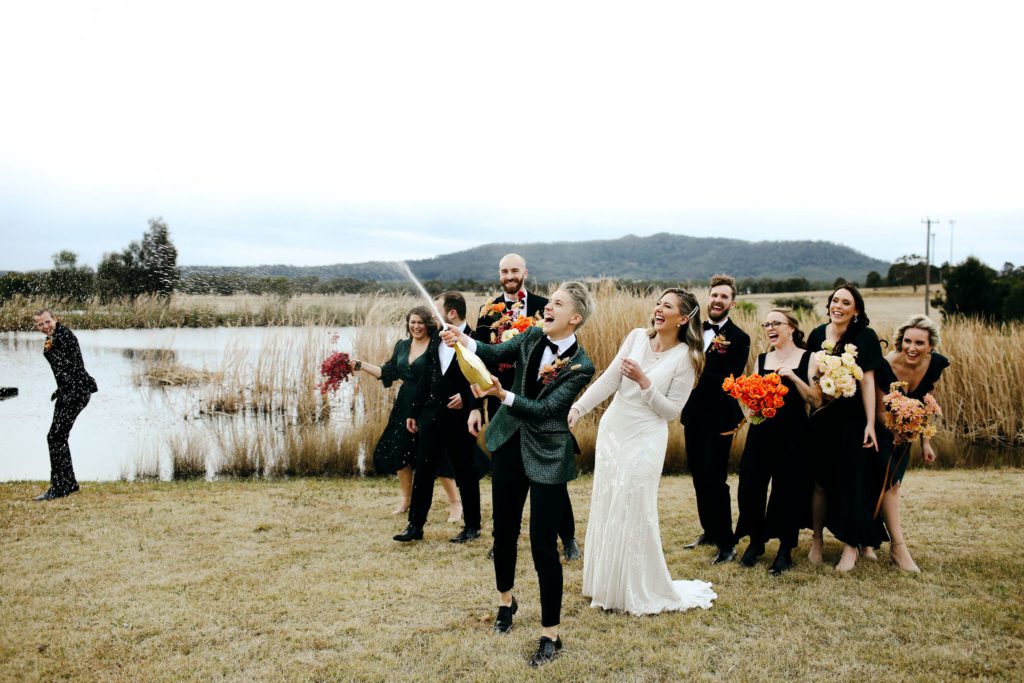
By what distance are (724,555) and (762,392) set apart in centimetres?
143

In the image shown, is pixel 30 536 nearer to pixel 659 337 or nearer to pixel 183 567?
pixel 183 567

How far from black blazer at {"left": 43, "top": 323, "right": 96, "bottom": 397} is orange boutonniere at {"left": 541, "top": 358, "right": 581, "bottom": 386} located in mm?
6024

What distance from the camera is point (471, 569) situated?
5.51m

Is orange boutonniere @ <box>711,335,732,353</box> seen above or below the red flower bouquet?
above

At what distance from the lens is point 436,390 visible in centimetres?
625

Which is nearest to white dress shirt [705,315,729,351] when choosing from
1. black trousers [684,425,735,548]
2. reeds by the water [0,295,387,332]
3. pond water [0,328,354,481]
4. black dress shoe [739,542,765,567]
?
black trousers [684,425,735,548]

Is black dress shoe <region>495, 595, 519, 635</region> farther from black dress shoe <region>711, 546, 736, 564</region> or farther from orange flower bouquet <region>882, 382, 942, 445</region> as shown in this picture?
orange flower bouquet <region>882, 382, 942, 445</region>

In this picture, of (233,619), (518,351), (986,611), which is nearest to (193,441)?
(233,619)

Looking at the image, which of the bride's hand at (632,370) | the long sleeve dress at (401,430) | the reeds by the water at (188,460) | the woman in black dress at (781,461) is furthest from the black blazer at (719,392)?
the reeds by the water at (188,460)

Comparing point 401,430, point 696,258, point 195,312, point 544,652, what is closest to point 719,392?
point 544,652

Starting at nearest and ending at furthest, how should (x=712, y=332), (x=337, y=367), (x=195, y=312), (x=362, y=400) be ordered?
(x=712, y=332)
(x=337, y=367)
(x=362, y=400)
(x=195, y=312)

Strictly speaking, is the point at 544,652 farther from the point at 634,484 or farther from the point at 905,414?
the point at 905,414

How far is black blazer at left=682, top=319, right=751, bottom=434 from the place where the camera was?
5770 mm

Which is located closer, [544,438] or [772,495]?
[544,438]
